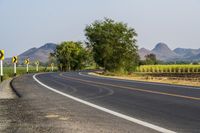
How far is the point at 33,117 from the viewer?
1269cm

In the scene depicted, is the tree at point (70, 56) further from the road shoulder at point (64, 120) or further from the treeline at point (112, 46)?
the road shoulder at point (64, 120)

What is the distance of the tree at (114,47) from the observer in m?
76.2

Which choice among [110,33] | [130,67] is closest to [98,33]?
[110,33]

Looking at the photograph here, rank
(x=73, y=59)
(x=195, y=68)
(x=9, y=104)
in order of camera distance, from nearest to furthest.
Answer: (x=9, y=104)
(x=195, y=68)
(x=73, y=59)

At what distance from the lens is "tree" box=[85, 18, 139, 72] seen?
76.2 metres

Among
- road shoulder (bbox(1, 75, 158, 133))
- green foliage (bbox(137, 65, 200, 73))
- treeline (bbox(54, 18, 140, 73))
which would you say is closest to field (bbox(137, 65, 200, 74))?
green foliage (bbox(137, 65, 200, 73))

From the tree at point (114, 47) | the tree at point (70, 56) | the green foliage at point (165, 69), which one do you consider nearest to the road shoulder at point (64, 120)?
the tree at point (114, 47)

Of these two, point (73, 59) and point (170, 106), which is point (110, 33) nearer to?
point (73, 59)

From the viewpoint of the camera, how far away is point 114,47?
Answer: 76812 millimetres

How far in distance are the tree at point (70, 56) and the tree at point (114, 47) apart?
3938 centimetres

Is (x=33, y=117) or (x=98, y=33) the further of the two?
(x=98, y=33)

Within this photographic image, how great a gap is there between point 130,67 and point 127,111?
2595 inches

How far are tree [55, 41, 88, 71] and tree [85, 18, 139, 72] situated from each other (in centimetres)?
3938

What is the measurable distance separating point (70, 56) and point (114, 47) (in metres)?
45.0
